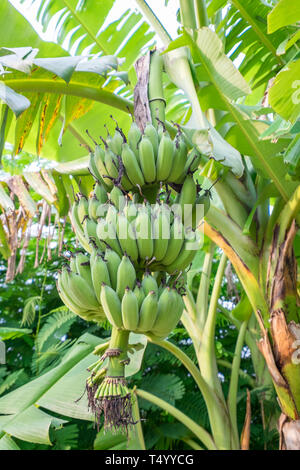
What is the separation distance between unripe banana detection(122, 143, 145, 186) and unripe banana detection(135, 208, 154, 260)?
0.10 meters

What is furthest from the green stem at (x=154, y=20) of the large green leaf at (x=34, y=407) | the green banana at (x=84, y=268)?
the large green leaf at (x=34, y=407)

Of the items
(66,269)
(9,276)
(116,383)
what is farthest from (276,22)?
(9,276)

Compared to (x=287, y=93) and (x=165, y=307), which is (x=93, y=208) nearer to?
(x=165, y=307)

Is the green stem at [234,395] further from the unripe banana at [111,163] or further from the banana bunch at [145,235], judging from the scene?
the unripe banana at [111,163]

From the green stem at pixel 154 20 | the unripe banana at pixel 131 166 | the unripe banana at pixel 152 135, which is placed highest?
the green stem at pixel 154 20

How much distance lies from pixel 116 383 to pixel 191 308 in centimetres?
124

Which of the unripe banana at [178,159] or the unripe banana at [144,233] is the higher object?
the unripe banana at [178,159]

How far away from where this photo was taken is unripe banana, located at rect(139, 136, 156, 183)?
874 mm

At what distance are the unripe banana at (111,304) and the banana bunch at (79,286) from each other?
0.07 metres

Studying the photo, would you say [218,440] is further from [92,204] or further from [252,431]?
[92,204]

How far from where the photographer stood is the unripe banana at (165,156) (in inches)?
34.6

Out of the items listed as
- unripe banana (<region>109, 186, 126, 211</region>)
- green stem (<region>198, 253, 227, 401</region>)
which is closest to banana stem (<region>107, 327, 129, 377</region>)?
unripe banana (<region>109, 186, 126, 211</region>)

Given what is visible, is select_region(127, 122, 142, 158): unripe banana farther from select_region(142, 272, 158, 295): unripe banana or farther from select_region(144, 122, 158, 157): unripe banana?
select_region(142, 272, 158, 295): unripe banana

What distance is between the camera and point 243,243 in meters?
1.37
